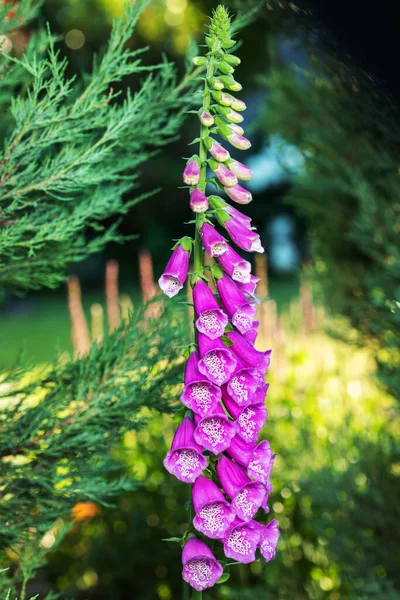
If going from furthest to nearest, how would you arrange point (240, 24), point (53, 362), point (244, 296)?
1. point (53, 362)
2. point (240, 24)
3. point (244, 296)

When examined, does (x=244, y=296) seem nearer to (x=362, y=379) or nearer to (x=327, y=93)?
(x=327, y=93)

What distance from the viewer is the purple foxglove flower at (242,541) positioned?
5.27ft

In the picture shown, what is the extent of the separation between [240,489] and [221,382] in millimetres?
266

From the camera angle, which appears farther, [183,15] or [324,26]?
[183,15]

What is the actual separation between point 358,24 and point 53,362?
65.4 inches

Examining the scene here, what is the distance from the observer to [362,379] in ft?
18.7

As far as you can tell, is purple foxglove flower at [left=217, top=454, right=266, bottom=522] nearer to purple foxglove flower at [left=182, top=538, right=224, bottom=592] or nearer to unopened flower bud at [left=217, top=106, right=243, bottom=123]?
purple foxglove flower at [left=182, top=538, right=224, bottom=592]

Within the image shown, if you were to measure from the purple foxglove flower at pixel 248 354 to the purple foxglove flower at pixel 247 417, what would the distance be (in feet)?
0.32

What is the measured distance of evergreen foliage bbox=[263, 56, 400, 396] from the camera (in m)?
3.21

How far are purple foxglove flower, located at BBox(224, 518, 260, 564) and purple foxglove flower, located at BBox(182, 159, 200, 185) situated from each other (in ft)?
2.65

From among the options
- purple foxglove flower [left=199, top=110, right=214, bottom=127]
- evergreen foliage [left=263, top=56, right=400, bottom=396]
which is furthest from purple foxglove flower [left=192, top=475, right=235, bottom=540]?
A: evergreen foliage [left=263, top=56, right=400, bottom=396]

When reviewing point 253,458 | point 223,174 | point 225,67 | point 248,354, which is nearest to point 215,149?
point 223,174

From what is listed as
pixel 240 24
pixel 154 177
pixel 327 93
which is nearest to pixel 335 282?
pixel 327 93

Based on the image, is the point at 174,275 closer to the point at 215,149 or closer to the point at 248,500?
the point at 215,149
